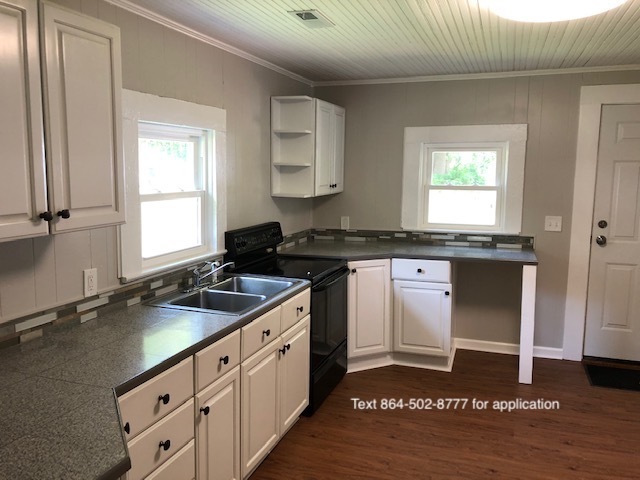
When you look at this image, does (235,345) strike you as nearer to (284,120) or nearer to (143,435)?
(143,435)

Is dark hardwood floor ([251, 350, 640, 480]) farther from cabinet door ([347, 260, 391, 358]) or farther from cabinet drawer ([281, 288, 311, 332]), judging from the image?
cabinet drawer ([281, 288, 311, 332])

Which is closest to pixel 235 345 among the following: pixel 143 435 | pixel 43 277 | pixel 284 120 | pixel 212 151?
pixel 143 435

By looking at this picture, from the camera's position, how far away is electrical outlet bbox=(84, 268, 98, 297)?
2.33 meters

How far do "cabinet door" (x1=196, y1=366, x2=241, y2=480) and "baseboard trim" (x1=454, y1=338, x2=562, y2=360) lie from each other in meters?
2.64

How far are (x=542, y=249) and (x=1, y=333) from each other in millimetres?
Result: 3725

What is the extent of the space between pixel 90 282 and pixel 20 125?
3.01 feet

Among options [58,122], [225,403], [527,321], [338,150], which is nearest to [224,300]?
[225,403]

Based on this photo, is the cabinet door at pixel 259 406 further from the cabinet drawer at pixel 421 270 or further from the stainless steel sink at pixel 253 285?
the cabinet drawer at pixel 421 270

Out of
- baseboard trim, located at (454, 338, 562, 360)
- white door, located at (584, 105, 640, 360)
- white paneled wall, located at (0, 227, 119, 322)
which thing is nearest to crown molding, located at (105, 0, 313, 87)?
white paneled wall, located at (0, 227, 119, 322)

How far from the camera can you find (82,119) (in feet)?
6.06

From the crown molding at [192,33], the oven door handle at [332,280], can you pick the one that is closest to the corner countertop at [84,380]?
the oven door handle at [332,280]

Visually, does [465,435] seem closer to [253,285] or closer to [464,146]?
[253,285]

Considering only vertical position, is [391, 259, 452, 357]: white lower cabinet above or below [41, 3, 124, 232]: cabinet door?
below

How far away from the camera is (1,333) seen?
1.95 m
